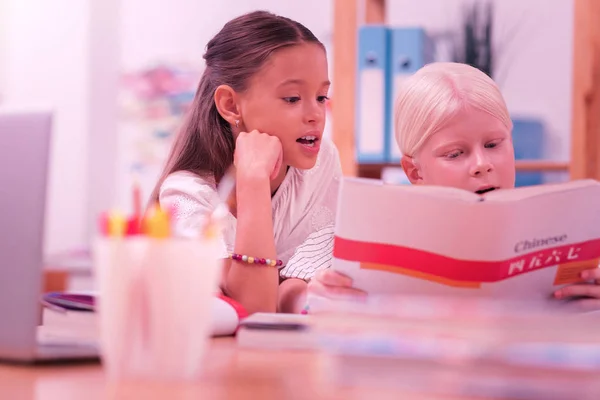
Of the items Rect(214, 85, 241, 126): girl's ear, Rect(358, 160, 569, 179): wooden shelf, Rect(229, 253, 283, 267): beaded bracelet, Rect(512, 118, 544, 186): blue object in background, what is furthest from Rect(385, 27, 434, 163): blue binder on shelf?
Rect(229, 253, 283, 267): beaded bracelet

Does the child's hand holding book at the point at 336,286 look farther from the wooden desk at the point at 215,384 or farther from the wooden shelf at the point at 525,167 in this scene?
the wooden shelf at the point at 525,167

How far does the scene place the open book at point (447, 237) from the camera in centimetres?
103

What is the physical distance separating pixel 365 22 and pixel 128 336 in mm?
2316

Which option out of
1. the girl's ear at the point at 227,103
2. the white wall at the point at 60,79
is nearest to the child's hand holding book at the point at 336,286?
the girl's ear at the point at 227,103

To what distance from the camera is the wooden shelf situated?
2.63 metres

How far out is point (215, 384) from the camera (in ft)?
A: 2.05

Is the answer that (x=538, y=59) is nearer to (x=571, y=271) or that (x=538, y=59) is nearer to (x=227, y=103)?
(x=227, y=103)

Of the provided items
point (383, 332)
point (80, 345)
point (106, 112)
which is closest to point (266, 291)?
point (80, 345)

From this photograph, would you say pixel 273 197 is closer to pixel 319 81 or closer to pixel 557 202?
pixel 319 81

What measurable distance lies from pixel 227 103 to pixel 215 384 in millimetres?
1124

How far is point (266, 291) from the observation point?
140cm

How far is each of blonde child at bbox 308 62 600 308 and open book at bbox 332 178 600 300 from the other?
350mm

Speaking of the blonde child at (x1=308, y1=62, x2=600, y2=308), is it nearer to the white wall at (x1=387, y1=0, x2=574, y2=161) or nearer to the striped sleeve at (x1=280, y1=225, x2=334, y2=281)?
the striped sleeve at (x1=280, y1=225, x2=334, y2=281)

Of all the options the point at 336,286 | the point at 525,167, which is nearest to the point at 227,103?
the point at 336,286
